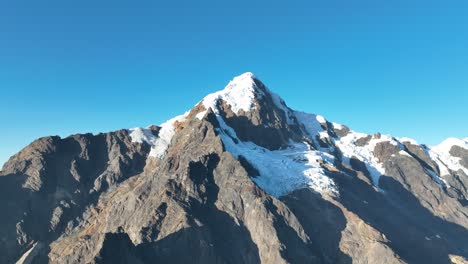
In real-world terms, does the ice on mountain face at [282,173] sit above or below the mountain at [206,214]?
above

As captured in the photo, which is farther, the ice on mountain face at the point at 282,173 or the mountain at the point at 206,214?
the ice on mountain face at the point at 282,173

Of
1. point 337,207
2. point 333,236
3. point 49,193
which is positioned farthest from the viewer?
point 49,193

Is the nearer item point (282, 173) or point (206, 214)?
point (206, 214)

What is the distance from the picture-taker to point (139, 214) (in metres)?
150

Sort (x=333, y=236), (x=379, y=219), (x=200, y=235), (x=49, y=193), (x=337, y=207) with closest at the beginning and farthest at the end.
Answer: (x=200, y=235)
(x=333, y=236)
(x=337, y=207)
(x=379, y=219)
(x=49, y=193)

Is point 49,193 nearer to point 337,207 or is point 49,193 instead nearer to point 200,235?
point 200,235

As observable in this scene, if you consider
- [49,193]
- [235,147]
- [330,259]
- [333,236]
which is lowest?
[330,259]

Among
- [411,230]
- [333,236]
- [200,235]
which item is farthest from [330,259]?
[411,230]

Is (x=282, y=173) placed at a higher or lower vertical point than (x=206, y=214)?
higher

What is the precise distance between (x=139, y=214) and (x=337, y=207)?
72.6 metres

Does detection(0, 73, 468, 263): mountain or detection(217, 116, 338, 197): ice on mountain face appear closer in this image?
detection(0, 73, 468, 263): mountain

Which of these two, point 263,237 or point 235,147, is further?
point 235,147

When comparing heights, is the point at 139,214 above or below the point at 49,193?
below

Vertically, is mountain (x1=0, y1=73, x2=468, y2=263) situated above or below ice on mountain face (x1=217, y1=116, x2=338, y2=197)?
below
